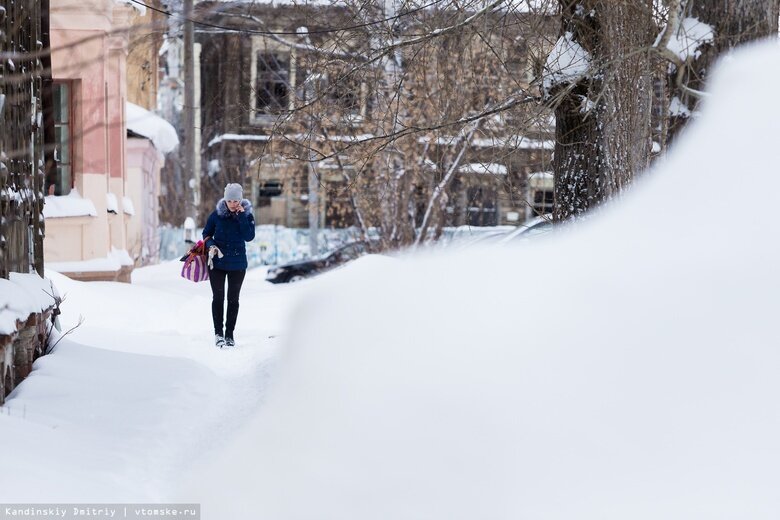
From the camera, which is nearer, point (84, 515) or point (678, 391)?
point (678, 391)

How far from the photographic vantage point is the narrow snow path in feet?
15.4

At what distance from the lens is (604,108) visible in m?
8.21

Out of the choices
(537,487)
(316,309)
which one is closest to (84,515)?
(316,309)

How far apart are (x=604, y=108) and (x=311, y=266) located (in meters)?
14.9

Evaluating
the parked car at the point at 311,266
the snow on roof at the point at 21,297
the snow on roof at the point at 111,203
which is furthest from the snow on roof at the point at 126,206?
the snow on roof at the point at 21,297

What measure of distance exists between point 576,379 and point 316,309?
3.84 ft

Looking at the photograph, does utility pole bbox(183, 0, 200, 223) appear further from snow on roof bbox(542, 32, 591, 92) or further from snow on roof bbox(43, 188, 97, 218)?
snow on roof bbox(542, 32, 591, 92)

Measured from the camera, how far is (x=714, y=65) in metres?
8.95

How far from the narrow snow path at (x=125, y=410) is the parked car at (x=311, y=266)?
10009mm

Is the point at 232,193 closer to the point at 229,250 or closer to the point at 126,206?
the point at 229,250

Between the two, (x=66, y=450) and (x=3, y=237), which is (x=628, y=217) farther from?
(x=3, y=237)

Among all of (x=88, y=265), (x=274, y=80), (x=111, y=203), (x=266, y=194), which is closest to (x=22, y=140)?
(x=88, y=265)

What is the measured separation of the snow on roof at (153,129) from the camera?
69.5 ft

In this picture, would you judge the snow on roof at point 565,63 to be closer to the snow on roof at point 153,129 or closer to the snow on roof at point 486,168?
Result: the snow on roof at point 486,168
